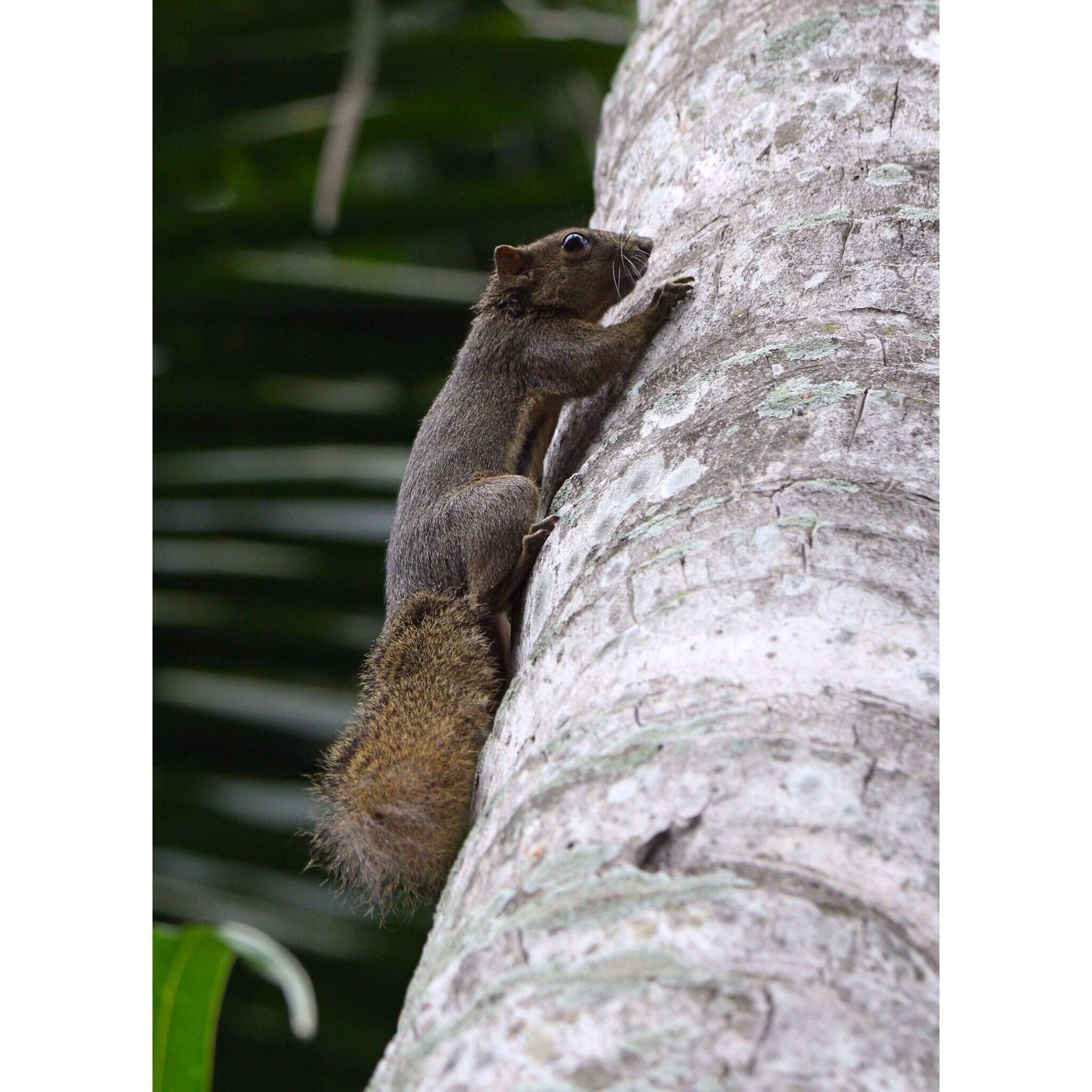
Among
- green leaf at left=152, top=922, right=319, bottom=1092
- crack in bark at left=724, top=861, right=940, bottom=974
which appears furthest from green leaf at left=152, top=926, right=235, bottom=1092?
crack in bark at left=724, top=861, right=940, bottom=974

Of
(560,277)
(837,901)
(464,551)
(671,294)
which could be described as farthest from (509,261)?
(837,901)

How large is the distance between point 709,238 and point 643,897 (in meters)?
1.39

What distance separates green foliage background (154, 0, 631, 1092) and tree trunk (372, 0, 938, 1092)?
1297mm

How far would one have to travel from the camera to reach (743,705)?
1207 millimetres

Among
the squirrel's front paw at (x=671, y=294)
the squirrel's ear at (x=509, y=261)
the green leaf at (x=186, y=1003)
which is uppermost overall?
the squirrel's ear at (x=509, y=261)

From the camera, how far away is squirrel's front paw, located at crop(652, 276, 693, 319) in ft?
6.91

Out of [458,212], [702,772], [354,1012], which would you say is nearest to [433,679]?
[702,772]

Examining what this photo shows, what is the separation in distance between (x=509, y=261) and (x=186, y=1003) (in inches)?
75.6

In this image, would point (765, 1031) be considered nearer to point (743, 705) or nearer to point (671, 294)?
point (743, 705)

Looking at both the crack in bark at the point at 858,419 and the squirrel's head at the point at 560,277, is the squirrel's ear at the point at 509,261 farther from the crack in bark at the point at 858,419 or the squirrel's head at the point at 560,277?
the crack in bark at the point at 858,419

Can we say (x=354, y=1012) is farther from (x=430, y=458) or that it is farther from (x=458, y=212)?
(x=458, y=212)

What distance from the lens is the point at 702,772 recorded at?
115 centimetres

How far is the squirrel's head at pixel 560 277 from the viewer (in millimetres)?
2842

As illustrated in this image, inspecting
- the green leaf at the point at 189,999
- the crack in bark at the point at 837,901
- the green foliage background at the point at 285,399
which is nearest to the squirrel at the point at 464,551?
the green leaf at the point at 189,999
